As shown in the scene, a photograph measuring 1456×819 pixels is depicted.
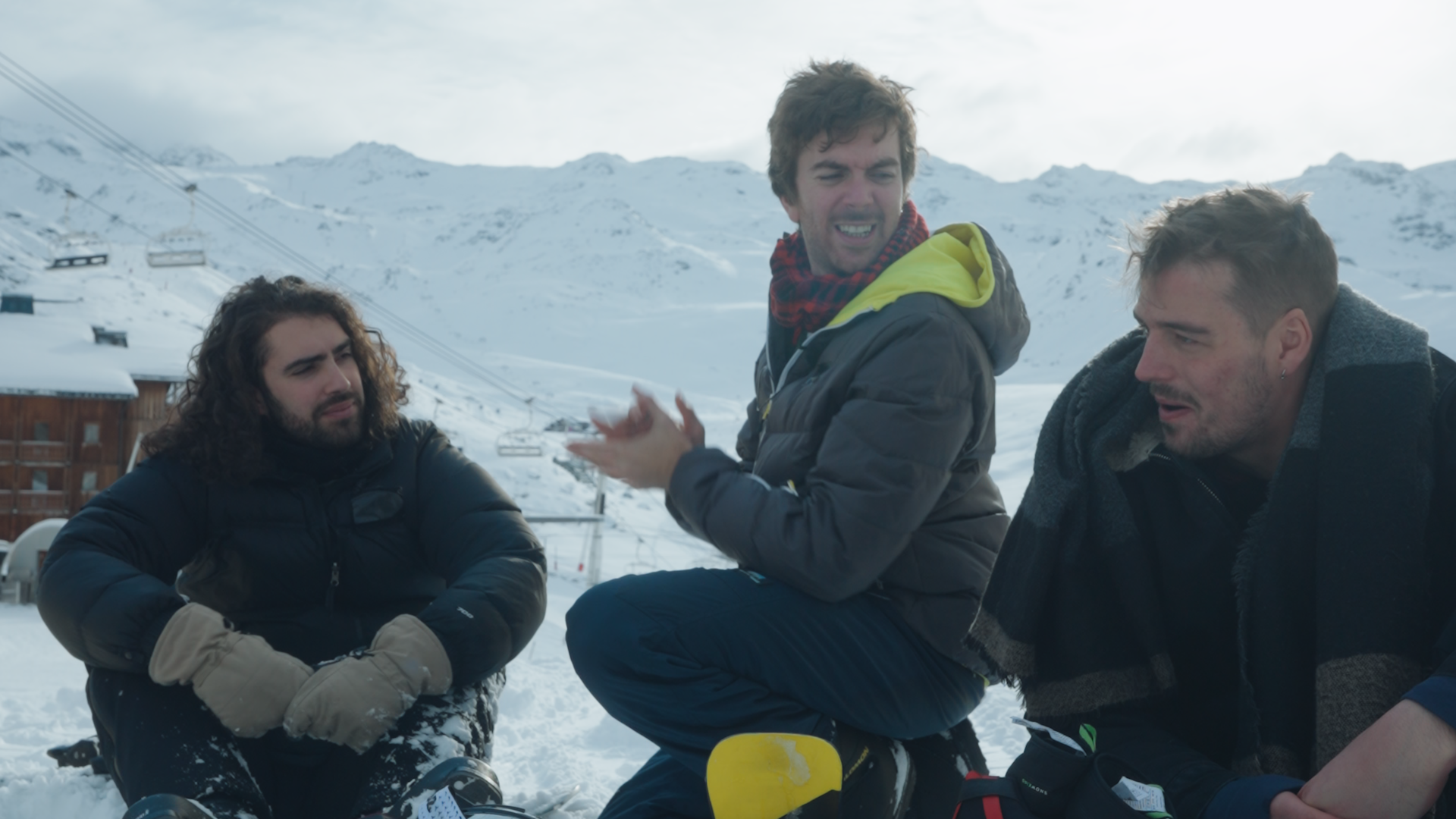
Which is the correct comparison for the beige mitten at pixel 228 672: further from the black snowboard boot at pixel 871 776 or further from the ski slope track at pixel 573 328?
the black snowboard boot at pixel 871 776

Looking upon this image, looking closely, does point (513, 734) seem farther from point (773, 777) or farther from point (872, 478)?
point (872, 478)

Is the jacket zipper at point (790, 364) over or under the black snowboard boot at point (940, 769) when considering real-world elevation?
over

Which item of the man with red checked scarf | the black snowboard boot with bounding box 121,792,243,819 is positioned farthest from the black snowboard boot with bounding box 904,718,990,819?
the black snowboard boot with bounding box 121,792,243,819

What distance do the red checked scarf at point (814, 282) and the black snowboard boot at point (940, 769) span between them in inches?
36.8

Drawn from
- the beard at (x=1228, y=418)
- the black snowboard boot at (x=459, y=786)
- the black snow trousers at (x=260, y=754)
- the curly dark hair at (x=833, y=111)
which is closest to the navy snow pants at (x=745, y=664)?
the black snowboard boot at (x=459, y=786)

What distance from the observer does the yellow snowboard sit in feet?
6.42

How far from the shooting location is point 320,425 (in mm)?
2746

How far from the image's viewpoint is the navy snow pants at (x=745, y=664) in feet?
6.70

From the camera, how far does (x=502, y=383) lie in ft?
276

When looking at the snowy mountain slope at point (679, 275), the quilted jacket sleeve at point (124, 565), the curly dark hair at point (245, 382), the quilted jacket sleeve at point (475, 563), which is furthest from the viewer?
the snowy mountain slope at point (679, 275)

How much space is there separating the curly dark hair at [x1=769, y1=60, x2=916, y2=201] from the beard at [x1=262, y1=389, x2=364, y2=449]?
4.18 feet

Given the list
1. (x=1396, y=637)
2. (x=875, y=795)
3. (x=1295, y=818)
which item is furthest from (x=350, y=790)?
(x=1396, y=637)

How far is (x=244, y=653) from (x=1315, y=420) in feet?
7.00

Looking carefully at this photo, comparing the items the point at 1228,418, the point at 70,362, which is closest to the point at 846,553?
the point at 1228,418
